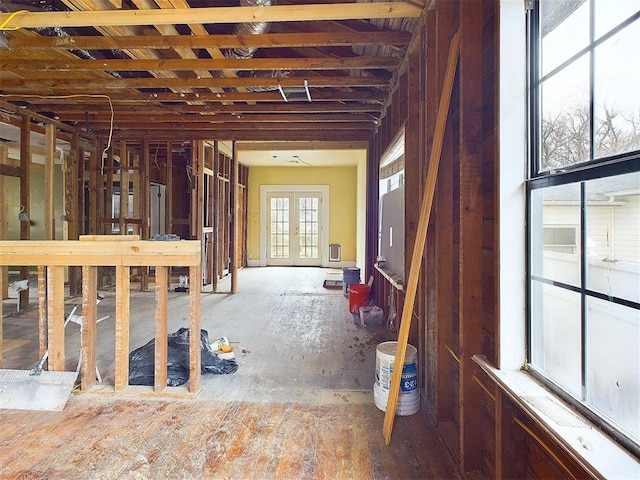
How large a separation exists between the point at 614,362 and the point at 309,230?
9020 mm

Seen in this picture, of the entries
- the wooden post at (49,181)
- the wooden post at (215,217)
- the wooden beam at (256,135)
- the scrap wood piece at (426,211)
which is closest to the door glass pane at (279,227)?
the wooden post at (215,217)

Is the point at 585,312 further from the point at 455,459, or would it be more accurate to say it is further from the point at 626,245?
the point at 455,459

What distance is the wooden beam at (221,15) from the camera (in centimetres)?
235

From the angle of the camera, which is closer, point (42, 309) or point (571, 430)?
point (571, 430)

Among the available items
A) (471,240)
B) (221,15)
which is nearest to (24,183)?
(221,15)

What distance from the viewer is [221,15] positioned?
242cm

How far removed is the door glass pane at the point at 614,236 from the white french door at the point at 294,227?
8785mm

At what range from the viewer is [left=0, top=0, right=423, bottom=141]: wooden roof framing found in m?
2.46

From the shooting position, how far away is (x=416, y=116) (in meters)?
2.68

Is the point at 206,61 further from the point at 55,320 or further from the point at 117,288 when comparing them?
the point at 55,320

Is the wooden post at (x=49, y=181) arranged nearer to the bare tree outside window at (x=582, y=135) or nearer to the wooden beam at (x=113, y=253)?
the wooden beam at (x=113, y=253)

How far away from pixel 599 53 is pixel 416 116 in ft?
5.56

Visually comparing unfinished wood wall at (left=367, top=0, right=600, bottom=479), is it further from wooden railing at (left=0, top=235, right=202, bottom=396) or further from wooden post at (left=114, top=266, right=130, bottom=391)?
wooden post at (left=114, top=266, right=130, bottom=391)

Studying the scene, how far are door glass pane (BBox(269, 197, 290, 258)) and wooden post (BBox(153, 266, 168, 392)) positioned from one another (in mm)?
7537
